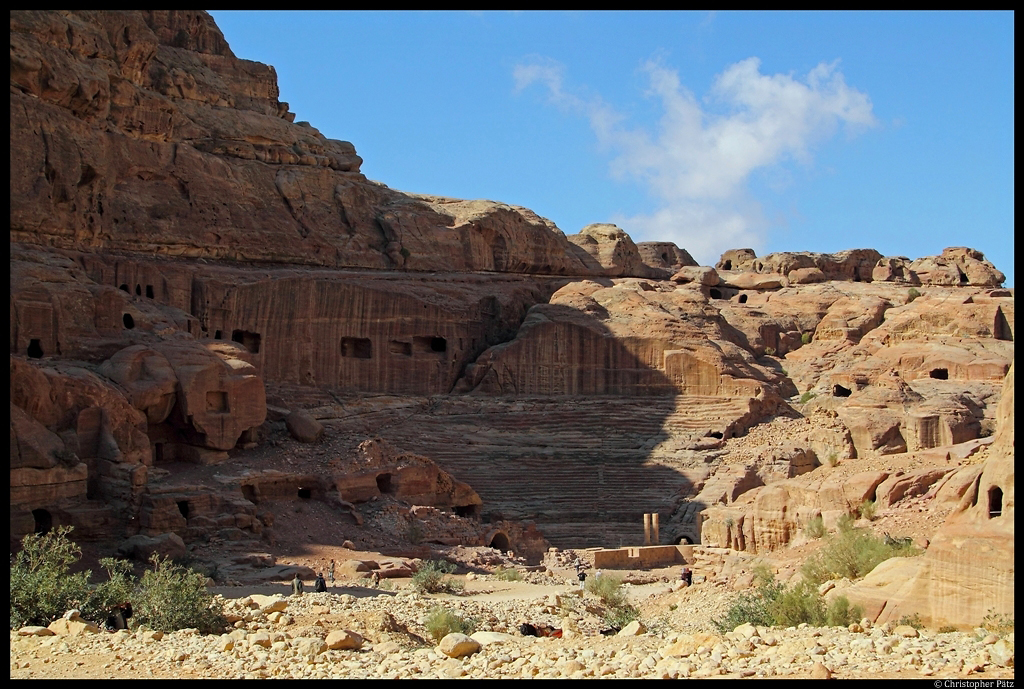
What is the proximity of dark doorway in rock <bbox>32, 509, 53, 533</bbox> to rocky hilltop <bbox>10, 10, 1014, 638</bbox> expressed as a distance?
0.15m

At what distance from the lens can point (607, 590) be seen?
2242 centimetres

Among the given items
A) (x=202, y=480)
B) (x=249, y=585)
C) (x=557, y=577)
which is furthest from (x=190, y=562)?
(x=557, y=577)

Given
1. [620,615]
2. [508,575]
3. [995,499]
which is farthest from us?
[508,575]

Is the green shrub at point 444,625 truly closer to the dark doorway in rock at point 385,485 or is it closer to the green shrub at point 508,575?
the green shrub at point 508,575

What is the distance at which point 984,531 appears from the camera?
12961mm

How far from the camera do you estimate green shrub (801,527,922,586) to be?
687 inches

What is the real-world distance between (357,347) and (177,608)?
2820cm

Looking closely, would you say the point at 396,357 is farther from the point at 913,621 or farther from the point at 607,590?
the point at 913,621

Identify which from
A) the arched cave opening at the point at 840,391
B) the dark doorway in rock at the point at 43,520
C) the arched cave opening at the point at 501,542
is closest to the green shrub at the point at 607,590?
the arched cave opening at the point at 501,542

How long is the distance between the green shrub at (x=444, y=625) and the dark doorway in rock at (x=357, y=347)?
25.7 meters

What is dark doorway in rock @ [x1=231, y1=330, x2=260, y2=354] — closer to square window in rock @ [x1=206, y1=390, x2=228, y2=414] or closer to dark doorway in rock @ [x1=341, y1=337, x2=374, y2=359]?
dark doorway in rock @ [x1=341, y1=337, x2=374, y2=359]

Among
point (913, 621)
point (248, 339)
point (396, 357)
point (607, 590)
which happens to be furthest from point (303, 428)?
point (913, 621)

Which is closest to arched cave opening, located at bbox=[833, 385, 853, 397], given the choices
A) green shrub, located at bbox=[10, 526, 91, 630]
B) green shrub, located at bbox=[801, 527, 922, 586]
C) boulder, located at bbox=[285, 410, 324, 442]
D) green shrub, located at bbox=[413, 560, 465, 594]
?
boulder, located at bbox=[285, 410, 324, 442]

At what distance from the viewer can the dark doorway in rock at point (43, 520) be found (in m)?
23.5
